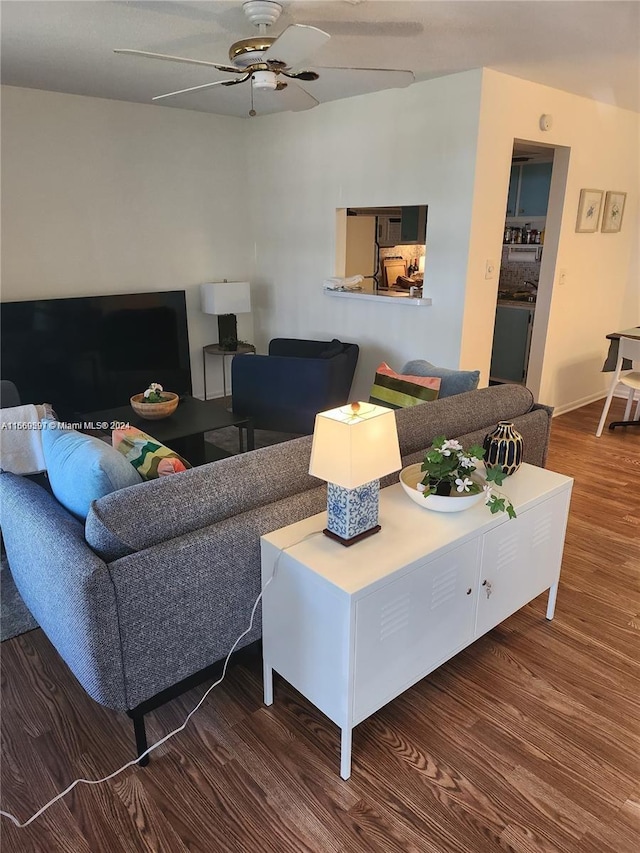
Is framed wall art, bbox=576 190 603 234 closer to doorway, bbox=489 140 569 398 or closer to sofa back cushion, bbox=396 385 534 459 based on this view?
doorway, bbox=489 140 569 398

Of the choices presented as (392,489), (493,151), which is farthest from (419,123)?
(392,489)

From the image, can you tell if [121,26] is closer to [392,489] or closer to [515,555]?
[392,489]

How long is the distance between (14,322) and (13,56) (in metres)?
1.69

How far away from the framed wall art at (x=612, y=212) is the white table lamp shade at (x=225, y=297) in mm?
3045

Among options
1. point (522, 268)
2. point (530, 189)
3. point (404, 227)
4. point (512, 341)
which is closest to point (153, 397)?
point (404, 227)

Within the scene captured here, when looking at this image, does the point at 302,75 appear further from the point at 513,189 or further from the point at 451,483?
the point at 513,189

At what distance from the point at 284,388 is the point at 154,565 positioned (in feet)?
8.17

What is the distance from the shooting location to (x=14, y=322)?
4199 mm

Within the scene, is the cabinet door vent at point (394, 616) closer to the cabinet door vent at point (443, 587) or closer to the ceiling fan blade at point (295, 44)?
the cabinet door vent at point (443, 587)

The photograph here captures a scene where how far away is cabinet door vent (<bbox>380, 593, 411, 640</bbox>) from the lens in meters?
1.61

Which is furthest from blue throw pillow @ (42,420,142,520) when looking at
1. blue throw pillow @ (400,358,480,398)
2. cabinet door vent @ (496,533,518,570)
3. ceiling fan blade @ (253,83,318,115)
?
ceiling fan blade @ (253,83,318,115)

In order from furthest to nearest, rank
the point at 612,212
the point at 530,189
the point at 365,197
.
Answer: the point at 530,189 → the point at 612,212 → the point at 365,197

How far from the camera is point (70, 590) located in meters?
1.54

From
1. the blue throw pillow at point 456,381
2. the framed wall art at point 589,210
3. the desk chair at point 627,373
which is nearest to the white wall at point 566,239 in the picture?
the framed wall art at point 589,210
